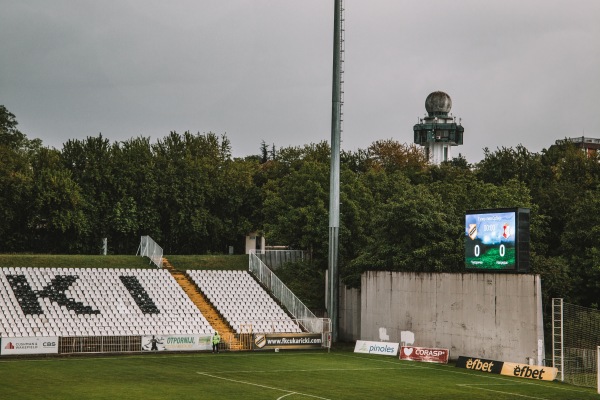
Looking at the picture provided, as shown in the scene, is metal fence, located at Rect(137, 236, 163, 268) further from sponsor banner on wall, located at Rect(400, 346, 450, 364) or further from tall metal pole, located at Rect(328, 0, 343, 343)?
sponsor banner on wall, located at Rect(400, 346, 450, 364)

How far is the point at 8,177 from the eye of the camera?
226 feet

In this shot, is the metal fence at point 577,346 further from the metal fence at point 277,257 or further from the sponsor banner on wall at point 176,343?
the metal fence at point 277,257

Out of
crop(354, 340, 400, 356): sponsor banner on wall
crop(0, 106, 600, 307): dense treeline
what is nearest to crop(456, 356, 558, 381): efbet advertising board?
crop(354, 340, 400, 356): sponsor banner on wall

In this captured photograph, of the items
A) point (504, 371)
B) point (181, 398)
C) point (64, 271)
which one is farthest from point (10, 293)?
point (504, 371)

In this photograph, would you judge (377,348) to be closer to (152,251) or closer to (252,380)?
(252,380)

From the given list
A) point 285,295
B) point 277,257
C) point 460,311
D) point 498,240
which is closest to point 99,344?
point 285,295

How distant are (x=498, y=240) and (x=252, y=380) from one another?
1437 cm

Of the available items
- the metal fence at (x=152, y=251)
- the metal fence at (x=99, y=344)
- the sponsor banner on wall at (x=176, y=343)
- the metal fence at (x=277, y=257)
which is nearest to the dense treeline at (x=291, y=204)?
the metal fence at (x=277, y=257)

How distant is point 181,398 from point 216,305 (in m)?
24.9

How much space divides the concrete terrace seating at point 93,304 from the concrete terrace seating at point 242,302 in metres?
1.98

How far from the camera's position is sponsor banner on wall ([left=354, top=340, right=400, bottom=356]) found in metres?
49.1

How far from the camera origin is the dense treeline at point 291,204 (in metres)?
52.4

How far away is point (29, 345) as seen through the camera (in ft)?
144

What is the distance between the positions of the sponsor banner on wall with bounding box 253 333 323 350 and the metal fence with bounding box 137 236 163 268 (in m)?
13.8
